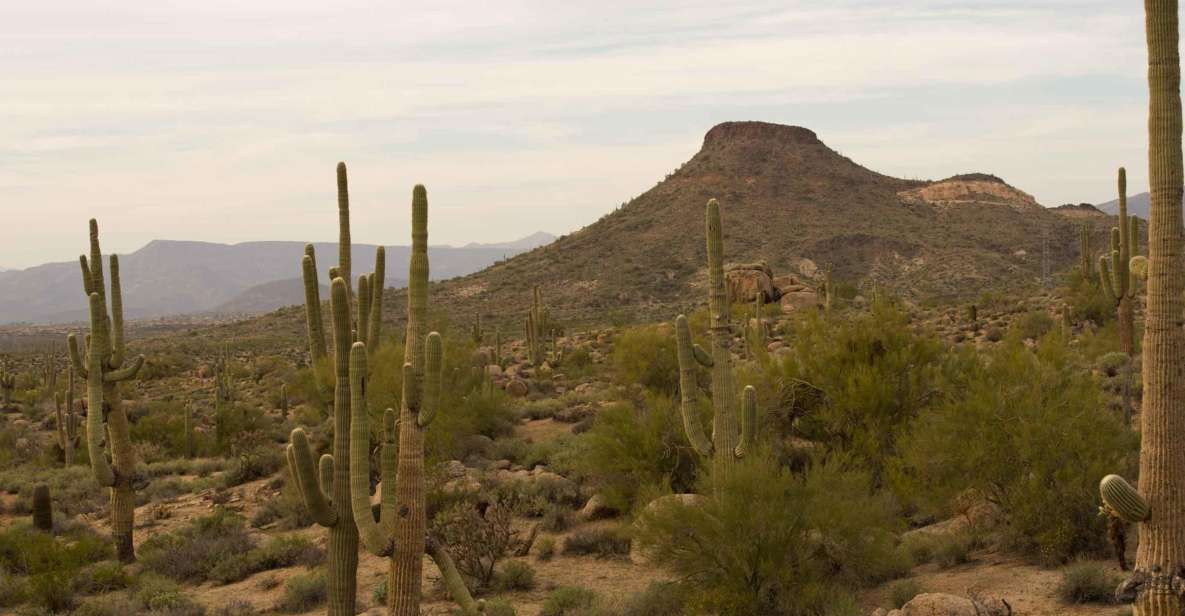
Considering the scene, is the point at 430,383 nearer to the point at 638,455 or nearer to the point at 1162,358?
the point at 1162,358

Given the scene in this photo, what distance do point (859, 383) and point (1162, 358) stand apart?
25.0 ft

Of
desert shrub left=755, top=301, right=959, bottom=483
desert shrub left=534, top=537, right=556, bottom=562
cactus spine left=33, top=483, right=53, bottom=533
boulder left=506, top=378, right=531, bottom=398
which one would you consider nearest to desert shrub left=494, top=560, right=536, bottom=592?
desert shrub left=534, top=537, right=556, bottom=562

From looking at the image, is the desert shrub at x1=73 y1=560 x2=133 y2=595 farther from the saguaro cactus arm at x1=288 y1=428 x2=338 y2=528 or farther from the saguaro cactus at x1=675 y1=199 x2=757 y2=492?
the saguaro cactus at x1=675 y1=199 x2=757 y2=492

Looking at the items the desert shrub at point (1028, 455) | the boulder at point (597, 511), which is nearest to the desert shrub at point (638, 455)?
the boulder at point (597, 511)

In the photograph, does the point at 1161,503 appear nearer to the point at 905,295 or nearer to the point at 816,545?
the point at 816,545

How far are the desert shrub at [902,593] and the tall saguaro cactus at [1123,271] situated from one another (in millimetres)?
8768

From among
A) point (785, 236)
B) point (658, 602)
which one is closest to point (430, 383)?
point (658, 602)

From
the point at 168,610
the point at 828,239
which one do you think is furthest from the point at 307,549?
the point at 828,239

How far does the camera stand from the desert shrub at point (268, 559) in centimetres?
1344

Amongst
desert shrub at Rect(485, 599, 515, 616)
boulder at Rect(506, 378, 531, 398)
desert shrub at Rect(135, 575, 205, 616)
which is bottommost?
desert shrub at Rect(135, 575, 205, 616)

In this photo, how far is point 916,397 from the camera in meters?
14.7

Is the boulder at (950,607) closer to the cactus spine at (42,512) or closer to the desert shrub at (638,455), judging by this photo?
the desert shrub at (638,455)

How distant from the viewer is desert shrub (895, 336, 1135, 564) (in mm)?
10781

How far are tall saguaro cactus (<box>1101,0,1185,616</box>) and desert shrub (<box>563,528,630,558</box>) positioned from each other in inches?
291
